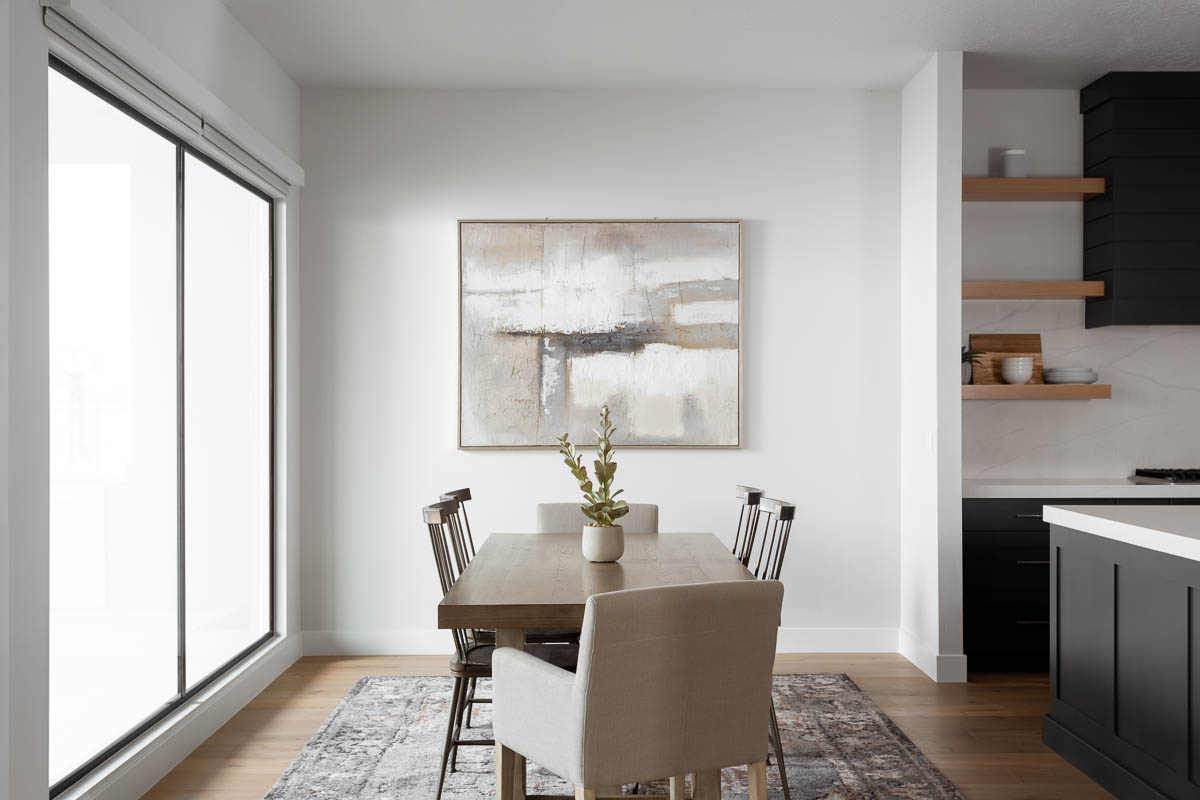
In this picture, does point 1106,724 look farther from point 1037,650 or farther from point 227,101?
point 227,101

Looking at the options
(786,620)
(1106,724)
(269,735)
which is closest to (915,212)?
(786,620)

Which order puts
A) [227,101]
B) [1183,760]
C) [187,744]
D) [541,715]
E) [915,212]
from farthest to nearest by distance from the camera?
[915,212] < [227,101] < [187,744] < [1183,760] < [541,715]

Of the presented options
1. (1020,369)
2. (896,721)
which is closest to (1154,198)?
(1020,369)

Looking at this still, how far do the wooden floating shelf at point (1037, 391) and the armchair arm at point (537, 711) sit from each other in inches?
121

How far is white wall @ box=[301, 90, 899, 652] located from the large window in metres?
0.57

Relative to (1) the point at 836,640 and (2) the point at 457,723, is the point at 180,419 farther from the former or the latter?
(1) the point at 836,640

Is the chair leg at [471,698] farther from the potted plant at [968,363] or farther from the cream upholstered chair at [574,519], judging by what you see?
the potted plant at [968,363]

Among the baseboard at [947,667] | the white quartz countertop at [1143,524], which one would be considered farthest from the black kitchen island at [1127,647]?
the baseboard at [947,667]

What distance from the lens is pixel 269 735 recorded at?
11.6 feet

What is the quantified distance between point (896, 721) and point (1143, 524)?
1.40m

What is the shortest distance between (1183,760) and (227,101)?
4160 millimetres

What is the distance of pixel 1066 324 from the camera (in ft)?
15.7

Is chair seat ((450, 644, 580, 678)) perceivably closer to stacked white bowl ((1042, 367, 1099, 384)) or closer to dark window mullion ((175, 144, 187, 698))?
dark window mullion ((175, 144, 187, 698))

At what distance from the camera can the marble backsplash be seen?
4.77 metres
